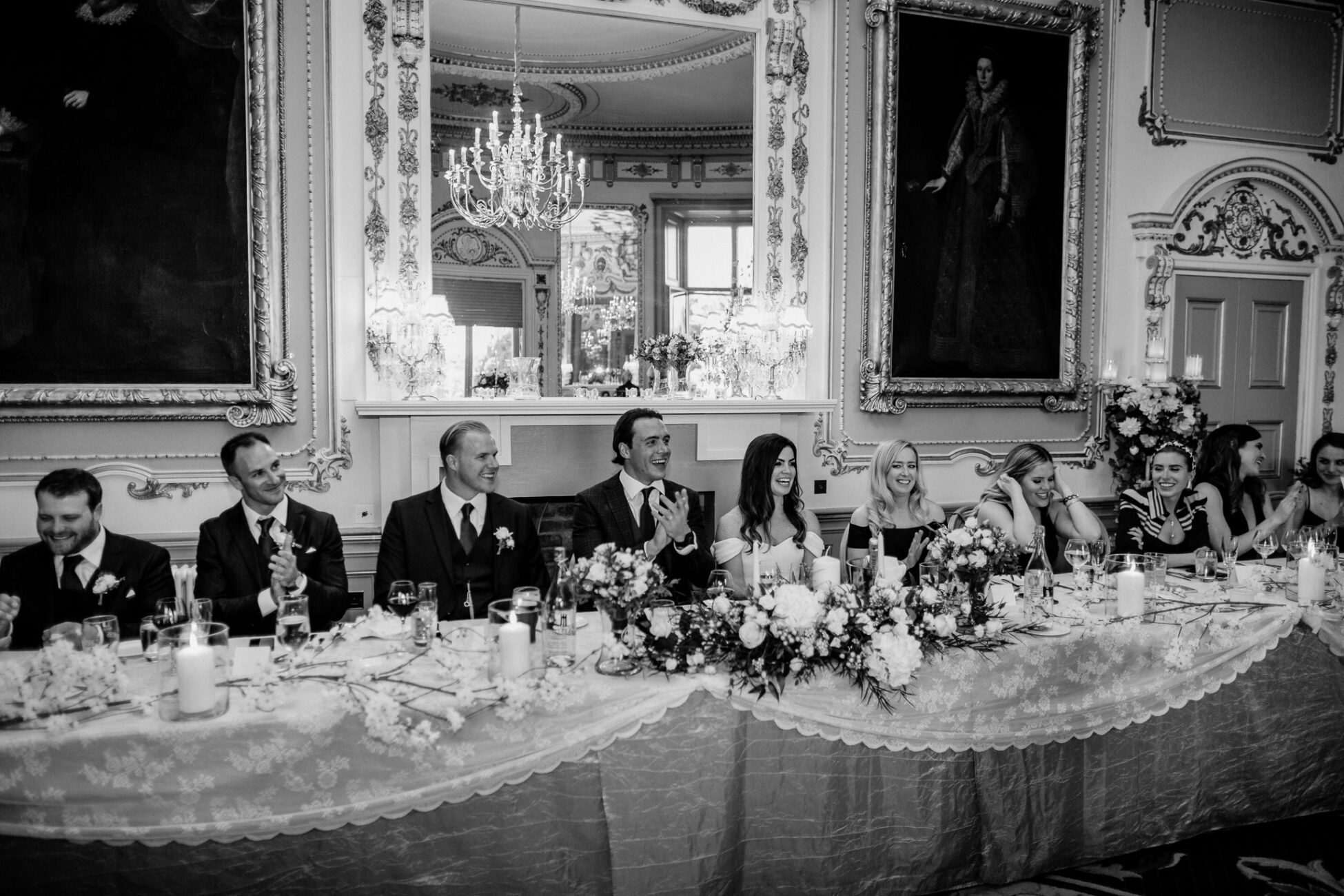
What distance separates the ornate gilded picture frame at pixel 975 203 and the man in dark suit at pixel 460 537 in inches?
98.9

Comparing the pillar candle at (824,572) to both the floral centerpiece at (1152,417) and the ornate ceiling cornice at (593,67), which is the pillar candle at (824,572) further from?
the floral centerpiece at (1152,417)

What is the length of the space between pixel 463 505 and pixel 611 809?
177 cm

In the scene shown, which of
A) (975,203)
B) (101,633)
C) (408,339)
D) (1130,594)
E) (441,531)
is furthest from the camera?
(975,203)

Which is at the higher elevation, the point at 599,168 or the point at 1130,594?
the point at 599,168

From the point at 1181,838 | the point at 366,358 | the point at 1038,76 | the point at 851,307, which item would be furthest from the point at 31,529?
the point at 1038,76

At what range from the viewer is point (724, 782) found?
2484mm

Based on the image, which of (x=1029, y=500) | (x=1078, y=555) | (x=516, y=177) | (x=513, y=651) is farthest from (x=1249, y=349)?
(x=513, y=651)

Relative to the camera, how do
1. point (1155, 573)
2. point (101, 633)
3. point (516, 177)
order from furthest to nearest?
point (516, 177)
point (1155, 573)
point (101, 633)

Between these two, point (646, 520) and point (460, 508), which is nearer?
point (460, 508)

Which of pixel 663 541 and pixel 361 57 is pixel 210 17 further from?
pixel 663 541

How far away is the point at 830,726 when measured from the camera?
257cm

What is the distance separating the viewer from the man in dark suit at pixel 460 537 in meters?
3.82

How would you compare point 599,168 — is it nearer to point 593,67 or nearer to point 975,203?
point 593,67

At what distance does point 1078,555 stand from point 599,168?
326cm
